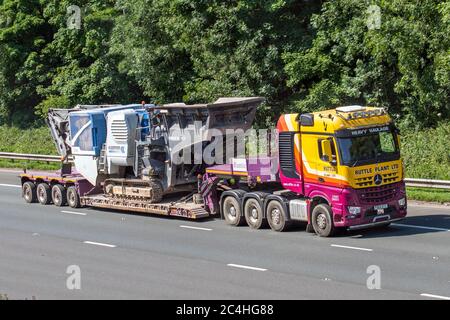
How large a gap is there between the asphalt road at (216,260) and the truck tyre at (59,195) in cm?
317

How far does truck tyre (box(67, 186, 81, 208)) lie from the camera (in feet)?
84.6

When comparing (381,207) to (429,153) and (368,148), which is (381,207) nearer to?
(368,148)

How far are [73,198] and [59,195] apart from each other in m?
0.75


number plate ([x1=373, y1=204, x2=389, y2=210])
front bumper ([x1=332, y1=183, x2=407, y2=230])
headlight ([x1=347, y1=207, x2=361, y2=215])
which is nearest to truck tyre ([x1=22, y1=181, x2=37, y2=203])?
front bumper ([x1=332, y1=183, x2=407, y2=230])

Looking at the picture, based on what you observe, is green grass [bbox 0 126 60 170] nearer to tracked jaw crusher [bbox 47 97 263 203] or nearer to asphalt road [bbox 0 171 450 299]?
tracked jaw crusher [bbox 47 97 263 203]

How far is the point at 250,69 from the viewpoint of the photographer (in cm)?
3281

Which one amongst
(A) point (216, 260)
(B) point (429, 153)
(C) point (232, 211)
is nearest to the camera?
(A) point (216, 260)

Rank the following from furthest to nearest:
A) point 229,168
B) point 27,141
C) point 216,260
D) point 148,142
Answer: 1. point 27,141
2. point 148,142
3. point 229,168
4. point 216,260

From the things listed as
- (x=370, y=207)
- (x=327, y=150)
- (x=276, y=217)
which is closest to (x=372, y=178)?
(x=370, y=207)

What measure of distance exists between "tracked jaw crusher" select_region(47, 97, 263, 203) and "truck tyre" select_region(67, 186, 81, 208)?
71cm

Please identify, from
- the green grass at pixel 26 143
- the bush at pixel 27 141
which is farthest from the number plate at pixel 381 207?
the bush at pixel 27 141

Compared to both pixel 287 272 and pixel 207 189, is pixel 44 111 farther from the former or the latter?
pixel 287 272

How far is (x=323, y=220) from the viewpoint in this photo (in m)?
18.7
